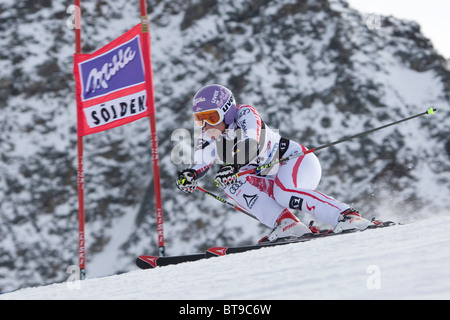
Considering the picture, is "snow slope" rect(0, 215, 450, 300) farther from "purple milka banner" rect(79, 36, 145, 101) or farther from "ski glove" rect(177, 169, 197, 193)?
"purple milka banner" rect(79, 36, 145, 101)

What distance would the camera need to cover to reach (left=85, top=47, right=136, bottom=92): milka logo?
6.84 m

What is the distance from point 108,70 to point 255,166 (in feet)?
8.99

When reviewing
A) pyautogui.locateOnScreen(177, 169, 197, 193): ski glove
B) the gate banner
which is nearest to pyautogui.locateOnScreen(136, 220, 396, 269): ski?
pyautogui.locateOnScreen(177, 169, 197, 193): ski glove

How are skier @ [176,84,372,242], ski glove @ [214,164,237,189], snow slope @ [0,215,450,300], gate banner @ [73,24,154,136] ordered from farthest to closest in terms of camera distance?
gate banner @ [73,24,154,136], skier @ [176,84,372,242], ski glove @ [214,164,237,189], snow slope @ [0,215,450,300]

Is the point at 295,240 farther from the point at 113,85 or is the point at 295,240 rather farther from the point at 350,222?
the point at 113,85

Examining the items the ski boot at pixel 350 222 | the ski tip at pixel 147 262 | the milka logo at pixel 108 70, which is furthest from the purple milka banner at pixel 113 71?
the ski boot at pixel 350 222

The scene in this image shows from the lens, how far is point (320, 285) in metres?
2.41

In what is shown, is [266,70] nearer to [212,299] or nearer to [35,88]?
[35,88]

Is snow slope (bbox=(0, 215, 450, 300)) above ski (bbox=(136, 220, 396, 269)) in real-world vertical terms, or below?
below

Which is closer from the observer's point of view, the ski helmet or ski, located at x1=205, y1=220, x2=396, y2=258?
ski, located at x1=205, y1=220, x2=396, y2=258

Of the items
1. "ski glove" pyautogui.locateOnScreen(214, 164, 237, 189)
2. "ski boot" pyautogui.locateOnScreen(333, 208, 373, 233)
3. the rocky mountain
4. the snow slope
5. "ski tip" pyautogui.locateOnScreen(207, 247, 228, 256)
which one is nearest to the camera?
the snow slope

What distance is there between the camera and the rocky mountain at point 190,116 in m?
10.8

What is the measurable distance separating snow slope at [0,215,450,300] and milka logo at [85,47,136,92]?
3.66 metres

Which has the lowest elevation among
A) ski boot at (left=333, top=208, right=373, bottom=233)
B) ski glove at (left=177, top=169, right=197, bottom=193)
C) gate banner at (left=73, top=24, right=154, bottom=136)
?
ski boot at (left=333, top=208, right=373, bottom=233)
